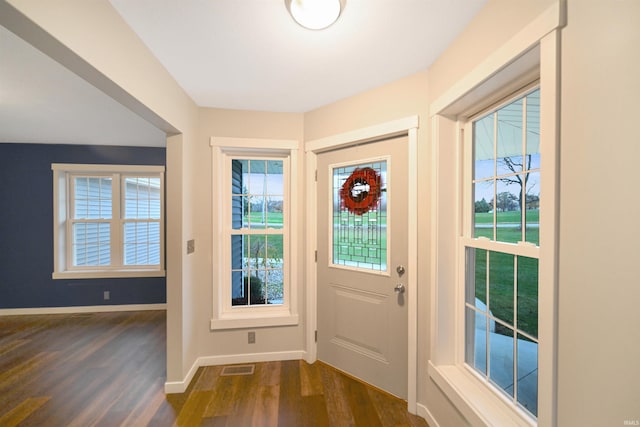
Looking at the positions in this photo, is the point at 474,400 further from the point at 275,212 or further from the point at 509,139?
the point at 275,212

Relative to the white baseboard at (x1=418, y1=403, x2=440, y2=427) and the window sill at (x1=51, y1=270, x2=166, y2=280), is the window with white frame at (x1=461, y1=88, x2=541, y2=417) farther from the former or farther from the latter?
the window sill at (x1=51, y1=270, x2=166, y2=280)

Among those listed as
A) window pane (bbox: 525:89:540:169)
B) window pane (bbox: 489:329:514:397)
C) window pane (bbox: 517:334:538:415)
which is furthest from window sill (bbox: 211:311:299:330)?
window pane (bbox: 525:89:540:169)

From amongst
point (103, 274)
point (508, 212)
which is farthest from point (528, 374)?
point (103, 274)

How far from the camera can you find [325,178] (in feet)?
7.73

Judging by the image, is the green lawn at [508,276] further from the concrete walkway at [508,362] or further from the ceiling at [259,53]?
the ceiling at [259,53]

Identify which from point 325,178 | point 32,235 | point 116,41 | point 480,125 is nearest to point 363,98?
point 325,178

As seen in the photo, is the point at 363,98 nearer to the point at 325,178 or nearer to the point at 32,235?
the point at 325,178

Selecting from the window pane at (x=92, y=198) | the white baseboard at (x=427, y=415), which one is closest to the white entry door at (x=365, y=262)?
the white baseboard at (x=427, y=415)

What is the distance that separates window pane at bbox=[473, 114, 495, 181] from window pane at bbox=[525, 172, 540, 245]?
0.25m

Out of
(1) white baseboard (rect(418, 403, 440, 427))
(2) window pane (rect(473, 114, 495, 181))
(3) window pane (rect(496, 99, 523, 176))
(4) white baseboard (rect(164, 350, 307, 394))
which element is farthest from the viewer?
(4) white baseboard (rect(164, 350, 307, 394))

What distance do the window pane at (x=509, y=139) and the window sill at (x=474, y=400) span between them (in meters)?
1.16

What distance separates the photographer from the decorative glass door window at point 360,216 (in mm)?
2059

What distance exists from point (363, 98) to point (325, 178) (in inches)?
28.5

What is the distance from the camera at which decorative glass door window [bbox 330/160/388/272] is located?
6.75ft
